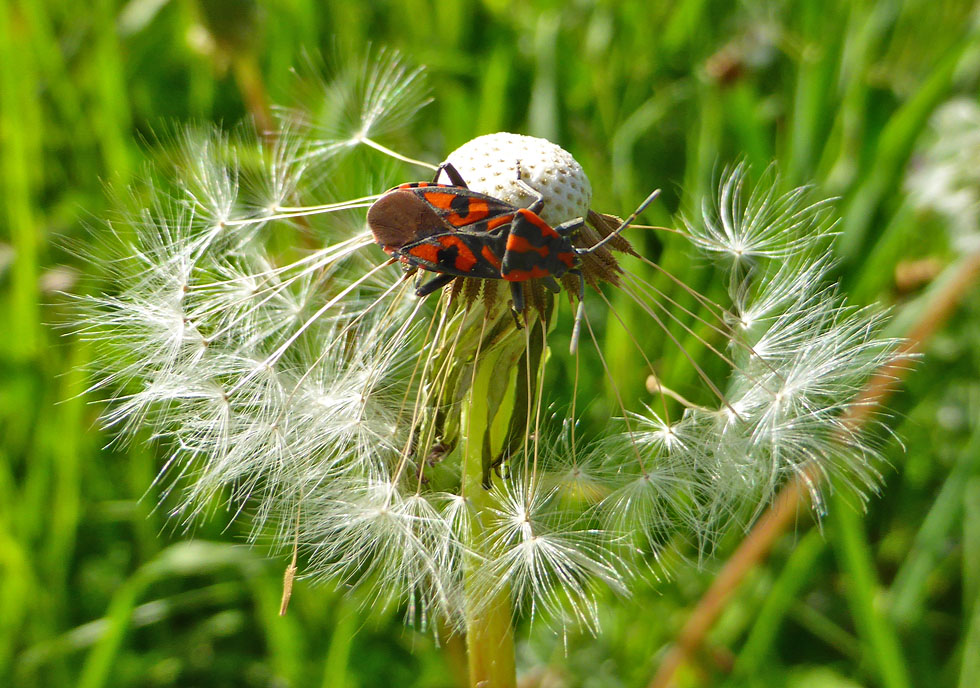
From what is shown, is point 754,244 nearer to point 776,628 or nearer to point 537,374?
point 537,374

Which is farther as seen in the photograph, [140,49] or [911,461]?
[140,49]

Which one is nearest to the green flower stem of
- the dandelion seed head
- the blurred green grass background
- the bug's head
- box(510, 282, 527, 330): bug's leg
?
box(510, 282, 527, 330): bug's leg

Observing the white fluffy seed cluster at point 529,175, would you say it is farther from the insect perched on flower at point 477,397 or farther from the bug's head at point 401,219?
the bug's head at point 401,219

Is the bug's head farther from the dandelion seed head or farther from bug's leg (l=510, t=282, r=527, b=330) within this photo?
the dandelion seed head

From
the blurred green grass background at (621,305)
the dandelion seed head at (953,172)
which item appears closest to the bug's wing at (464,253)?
the blurred green grass background at (621,305)

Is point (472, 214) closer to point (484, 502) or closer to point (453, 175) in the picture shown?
point (453, 175)

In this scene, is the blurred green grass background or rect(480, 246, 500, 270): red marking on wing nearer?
rect(480, 246, 500, 270): red marking on wing

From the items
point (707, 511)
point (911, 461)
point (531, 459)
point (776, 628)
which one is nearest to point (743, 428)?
point (707, 511)
